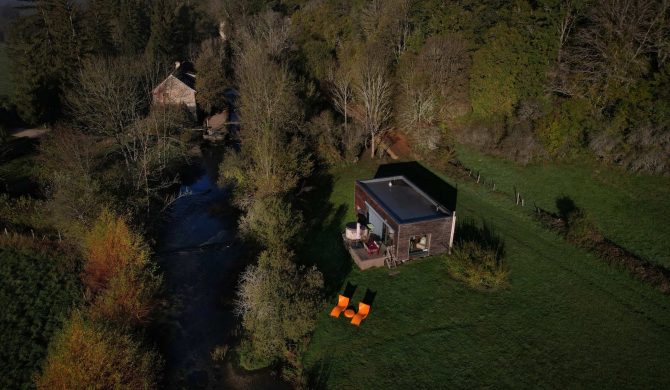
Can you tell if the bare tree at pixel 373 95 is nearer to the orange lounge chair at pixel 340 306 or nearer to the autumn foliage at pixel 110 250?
the orange lounge chair at pixel 340 306

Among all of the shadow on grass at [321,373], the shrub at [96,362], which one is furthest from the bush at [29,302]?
the shadow on grass at [321,373]

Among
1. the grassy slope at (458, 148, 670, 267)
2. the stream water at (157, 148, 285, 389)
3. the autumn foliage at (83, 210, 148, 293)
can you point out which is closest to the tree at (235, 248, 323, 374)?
the stream water at (157, 148, 285, 389)

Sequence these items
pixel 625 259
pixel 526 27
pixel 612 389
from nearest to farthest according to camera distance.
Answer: pixel 612 389
pixel 625 259
pixel 526 27

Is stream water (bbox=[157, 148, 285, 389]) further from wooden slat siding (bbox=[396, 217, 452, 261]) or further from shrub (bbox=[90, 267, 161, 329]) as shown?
wooden slat siding (bbox=[396, 217, 452, 261])

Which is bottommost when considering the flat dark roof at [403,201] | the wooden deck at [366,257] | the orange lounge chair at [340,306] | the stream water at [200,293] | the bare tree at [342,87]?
the stream water at [200,293]

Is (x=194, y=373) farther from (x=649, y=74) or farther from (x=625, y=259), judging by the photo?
(x=649, y=74)

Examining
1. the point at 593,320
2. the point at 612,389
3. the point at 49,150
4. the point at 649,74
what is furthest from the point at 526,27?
the point at 49,150

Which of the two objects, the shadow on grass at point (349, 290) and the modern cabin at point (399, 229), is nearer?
the shadow on grass at point (349, 290)
